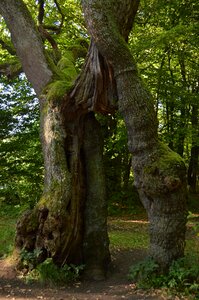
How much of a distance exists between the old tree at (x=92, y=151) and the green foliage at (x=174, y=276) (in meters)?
0.17

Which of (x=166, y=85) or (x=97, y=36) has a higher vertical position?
(x=166, y=85)

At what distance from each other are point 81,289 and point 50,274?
581mm

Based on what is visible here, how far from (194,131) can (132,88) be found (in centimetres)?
1015

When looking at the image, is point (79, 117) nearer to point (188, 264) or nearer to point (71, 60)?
point (71, 60)

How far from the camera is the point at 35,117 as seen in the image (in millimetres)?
16031

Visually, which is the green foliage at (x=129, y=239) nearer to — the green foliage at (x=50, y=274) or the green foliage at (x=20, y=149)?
the green foliage at (x=50, y=274)

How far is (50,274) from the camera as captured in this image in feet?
21.9

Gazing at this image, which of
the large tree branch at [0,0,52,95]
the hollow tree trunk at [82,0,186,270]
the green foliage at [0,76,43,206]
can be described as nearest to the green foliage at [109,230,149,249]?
the hollow tree trunk at [82,0,186,270]

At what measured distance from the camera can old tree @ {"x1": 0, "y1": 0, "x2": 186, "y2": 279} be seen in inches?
Result: 243

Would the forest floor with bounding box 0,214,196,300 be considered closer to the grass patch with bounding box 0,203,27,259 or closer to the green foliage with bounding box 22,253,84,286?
the green foliage with bounding box 22,253,84,286

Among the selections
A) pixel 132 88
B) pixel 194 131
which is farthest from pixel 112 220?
pixel 132 88

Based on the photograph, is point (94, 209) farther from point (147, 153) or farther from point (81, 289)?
point (147, 153)

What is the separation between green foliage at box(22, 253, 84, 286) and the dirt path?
6.1 inches

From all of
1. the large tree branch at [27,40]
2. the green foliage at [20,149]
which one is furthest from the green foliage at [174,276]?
the green foliage at [20,149]
